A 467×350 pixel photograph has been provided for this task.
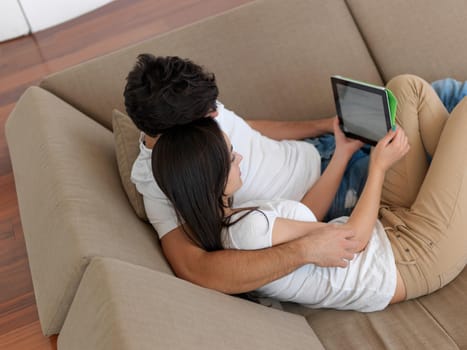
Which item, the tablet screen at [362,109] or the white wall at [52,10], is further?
the white wall at [52,10]

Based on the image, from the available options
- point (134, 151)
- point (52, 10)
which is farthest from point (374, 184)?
point (52, 10)

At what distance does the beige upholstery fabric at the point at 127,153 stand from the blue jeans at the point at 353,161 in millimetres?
535

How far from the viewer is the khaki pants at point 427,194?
138 centimetres

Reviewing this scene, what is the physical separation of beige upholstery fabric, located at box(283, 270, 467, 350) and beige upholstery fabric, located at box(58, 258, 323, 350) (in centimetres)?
14

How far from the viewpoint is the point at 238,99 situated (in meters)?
1.88

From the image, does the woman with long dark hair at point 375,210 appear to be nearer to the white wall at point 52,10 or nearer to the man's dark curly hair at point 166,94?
the man's dark curly hair at point 166,94

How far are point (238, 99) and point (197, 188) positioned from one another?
2.36ft

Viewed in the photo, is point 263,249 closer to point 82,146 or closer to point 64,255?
point 64,255

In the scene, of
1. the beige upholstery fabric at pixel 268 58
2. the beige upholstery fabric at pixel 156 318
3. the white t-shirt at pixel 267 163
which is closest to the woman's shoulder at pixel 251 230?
the beige upholstery fabric at pixel 156 318

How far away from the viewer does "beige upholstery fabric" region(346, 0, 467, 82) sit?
1.86 meters

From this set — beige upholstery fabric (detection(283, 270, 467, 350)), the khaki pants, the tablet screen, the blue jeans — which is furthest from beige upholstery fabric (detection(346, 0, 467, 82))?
beige upholstery fabric (detection(283, 270, 467, 350))

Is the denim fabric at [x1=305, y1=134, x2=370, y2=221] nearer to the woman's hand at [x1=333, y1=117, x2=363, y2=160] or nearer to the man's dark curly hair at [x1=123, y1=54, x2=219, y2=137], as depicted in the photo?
the woman's hand at [x1=333, y1=117, x2=363, y2=160]

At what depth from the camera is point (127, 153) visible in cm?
Result: 150

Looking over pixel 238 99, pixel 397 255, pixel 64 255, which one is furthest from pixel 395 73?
pixel 64 255
